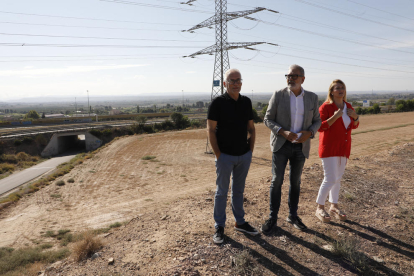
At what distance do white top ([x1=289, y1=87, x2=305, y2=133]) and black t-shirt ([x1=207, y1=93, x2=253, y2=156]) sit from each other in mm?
615

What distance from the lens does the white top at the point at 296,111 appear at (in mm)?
3311

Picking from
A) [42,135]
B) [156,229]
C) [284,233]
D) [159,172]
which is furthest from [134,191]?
[42,135]

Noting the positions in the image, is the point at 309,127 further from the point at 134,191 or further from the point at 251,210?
the point at 134,191

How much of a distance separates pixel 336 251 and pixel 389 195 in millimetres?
2966

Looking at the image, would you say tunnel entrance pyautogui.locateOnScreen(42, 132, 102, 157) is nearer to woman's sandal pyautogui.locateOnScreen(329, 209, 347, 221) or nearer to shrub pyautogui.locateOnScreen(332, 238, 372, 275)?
woman's sandal pyautogui.locateOnScreen(329, 209, 347, 221)

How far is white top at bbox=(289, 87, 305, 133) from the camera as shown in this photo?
3.31 metres

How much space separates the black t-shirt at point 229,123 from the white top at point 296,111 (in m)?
0.62

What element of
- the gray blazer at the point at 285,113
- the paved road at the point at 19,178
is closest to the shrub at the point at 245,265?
the gray blazer at the point at 285,113

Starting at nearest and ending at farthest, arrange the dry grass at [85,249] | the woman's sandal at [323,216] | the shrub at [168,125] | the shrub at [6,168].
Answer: the woman's sandal at [323,216], the dry grass at [85,249], the shrub at [6,168], the shrub at [168,125]

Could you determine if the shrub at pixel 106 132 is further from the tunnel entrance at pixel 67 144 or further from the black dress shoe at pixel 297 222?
the black dress shoe at pixel 297 222

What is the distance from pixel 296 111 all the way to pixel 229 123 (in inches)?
36.0

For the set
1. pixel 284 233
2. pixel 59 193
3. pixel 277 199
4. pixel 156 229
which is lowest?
pixel 59 193

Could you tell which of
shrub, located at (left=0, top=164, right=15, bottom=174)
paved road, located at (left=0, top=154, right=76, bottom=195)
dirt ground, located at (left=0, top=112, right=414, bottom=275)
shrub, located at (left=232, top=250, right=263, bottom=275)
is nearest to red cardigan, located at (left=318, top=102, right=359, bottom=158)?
dirt ground, located at (left=0, top=112, right=414, bottom=275)

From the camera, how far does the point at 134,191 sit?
12.0 meters
